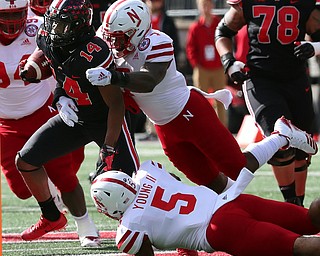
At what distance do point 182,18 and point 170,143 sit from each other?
431 inches

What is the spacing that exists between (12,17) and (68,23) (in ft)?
3.02

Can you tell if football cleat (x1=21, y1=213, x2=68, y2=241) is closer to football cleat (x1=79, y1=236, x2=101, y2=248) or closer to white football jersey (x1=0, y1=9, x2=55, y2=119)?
football cleat (x1=79, y1=236, x2=101, y2=248)

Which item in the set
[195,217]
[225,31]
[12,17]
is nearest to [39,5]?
[12,17]

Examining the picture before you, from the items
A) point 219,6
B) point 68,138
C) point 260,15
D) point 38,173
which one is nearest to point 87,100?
point 68,138

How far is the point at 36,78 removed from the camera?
549 centimetres

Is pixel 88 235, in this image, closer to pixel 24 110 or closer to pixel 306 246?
pixel 24 110

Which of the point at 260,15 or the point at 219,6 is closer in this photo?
the point at 260,15

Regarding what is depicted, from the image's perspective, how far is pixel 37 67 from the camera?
5.45m

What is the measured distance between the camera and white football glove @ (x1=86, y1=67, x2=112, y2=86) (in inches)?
189

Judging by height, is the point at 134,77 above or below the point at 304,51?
above

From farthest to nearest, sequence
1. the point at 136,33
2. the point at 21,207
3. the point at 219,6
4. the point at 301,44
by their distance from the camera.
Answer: the point at 219,6 → the point at 21,207 → the point at 301,44 → the point at 136,33

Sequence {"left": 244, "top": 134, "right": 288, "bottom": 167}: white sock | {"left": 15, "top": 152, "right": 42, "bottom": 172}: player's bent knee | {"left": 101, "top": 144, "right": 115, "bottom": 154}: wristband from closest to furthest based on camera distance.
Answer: {"left": 101, "top": 144, "right": 115, "bottom": 154}: wristband → {"left": 244, "top": 134, "right": 288, "bottom": 167}: white sock → {"left": 15, "top": 152, "right": 42, "bottom": 172}: player's bent knee

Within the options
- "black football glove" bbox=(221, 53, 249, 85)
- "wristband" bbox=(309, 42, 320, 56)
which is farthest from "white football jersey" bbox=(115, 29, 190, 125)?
"wristband" bbox=(309, 42, 320, 56)

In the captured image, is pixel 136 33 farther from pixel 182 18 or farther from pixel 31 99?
pixel 182 18
